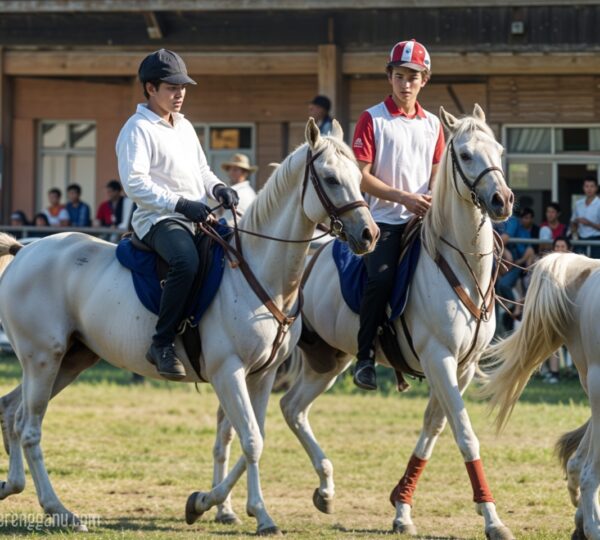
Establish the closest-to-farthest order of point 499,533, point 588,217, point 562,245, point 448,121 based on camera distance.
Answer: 1. point 499,533
2. point 448,121
3. point 562,245
4. point 588,217

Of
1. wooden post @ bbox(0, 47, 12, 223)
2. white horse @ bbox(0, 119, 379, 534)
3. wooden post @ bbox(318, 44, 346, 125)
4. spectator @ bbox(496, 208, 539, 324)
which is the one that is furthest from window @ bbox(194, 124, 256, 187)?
white horse @ bbox(0, 119, 379, 534)

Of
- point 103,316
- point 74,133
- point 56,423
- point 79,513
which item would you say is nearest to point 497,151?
point 103,316

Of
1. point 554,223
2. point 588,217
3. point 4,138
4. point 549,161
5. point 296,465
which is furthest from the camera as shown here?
point 4,138

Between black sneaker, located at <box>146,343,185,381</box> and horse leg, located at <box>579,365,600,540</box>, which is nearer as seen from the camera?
horse leg, located at <box>579,365,600,540</box>

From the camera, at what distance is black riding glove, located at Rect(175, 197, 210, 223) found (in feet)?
26.5

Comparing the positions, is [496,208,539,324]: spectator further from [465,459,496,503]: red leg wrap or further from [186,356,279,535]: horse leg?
[186,356,279,535]: horse leg

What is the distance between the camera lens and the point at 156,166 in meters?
8.47

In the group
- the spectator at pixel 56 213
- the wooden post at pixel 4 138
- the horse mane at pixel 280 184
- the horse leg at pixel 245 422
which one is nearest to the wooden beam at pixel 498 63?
the spectator at pixel 56 213

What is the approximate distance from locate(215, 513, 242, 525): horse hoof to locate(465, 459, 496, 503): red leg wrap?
1.82 m

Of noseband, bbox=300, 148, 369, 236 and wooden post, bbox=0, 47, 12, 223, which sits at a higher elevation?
wooden post, bbox=0, 47, 12, 223

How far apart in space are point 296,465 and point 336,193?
4160 mm

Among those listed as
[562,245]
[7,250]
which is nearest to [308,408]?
[7,250]

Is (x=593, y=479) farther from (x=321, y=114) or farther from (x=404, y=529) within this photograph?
(x=321, y=114)

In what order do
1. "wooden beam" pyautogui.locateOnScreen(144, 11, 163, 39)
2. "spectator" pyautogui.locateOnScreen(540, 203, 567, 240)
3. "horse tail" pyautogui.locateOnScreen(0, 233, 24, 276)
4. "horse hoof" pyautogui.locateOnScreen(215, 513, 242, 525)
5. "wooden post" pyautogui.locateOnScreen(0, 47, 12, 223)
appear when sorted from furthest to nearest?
"wooden post" pyautogui.locateOnScreen(0, 47, 12, 223) < "wooden beam" pyautogui.locateOnScreen(144, 11, 163, 39) < "spectator" pyautogui.locateOnScreen(540, 203, 567, 240) < "horse tail" pyautogui.locateOnScreen(0, 233, 24, 276) < "horse hoof" pyautogui.locateOnScreen(215, 513, 242, 525)
